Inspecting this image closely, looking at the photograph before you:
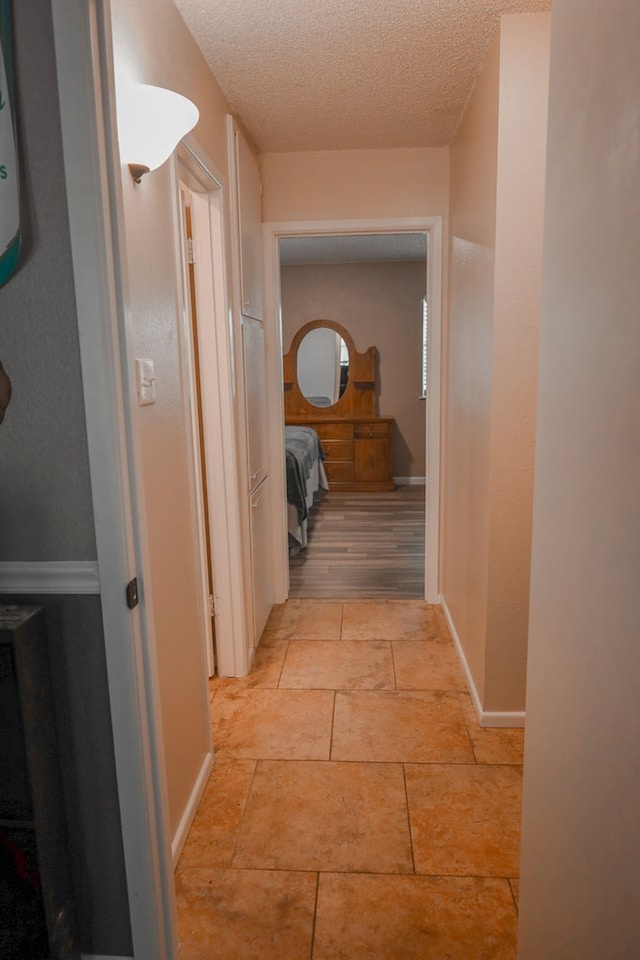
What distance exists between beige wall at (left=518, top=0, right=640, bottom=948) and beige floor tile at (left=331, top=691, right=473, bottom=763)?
116 cm

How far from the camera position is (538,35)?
2.12 meters

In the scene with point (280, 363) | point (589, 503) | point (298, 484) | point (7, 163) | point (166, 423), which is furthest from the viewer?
point (298, 484)

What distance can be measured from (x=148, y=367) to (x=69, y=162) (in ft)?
1.96

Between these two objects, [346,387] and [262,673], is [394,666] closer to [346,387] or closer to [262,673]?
[262,673]

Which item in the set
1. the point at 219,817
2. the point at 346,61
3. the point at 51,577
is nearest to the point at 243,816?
the point at 219,817

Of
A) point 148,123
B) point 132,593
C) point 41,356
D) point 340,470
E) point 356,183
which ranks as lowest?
point 340,470

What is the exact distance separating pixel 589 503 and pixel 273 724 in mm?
1990

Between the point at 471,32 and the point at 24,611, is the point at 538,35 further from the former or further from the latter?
the point at 24,611

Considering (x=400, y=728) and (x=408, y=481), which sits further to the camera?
(x=408, y=481)

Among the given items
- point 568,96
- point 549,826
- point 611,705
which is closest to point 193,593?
point 549,826

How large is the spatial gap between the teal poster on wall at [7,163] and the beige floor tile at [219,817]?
169cm

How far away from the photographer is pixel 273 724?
8.41 feet

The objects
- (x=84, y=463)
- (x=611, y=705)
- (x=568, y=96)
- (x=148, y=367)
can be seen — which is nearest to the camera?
(x=611, y=705)

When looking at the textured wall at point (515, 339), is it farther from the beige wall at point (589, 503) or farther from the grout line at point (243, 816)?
the beige wall at point (589, 503)
